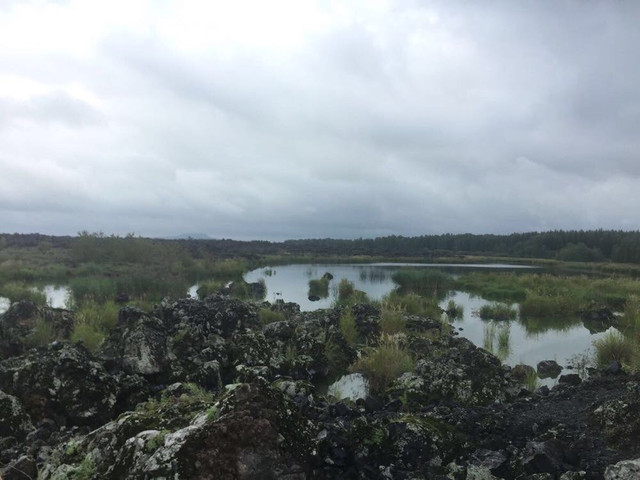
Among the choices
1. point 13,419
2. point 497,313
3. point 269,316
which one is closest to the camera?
point 13,419

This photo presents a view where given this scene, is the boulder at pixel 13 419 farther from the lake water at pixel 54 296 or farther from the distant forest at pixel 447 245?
the distant forest at pixel 447 245

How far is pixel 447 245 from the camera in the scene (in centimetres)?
12025

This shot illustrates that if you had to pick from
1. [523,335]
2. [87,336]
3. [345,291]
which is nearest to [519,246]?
[345,291]

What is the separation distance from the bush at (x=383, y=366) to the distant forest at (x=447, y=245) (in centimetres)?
3259

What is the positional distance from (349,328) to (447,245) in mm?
112183

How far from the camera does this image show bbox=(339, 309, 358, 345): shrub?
12.8m

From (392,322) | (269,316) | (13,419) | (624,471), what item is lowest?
(269,316)

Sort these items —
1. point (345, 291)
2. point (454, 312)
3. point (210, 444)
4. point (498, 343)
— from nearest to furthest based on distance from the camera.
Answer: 1. point (210, 444)
2. point (498, 343)
3. point (454, 312)
4. point (345, 291)

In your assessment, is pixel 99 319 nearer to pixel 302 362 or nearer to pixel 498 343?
pixel 302 362

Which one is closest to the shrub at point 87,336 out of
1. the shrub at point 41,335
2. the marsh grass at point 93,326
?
the marsh grass at point 93,326

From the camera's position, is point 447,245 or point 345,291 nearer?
point 345,291

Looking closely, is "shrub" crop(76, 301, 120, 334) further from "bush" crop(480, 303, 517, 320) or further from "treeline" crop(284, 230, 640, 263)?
"treeline" crop(284, 230, 640, 263)

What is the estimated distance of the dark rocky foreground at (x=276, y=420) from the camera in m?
3.67

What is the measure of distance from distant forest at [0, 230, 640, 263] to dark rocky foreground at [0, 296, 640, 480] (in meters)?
32.2
